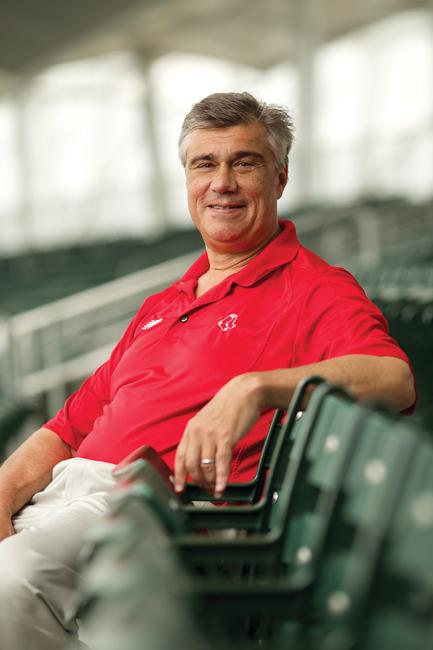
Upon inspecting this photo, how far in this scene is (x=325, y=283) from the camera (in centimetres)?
210

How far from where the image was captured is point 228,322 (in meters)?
2.15

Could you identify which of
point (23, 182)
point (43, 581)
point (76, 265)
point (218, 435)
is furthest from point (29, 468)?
point (23, 182)

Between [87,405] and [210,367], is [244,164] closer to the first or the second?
[210,367]

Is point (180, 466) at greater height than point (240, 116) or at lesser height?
lesser

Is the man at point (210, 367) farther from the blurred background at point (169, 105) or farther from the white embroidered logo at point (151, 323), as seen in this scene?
the blurred background at point (169, 105)

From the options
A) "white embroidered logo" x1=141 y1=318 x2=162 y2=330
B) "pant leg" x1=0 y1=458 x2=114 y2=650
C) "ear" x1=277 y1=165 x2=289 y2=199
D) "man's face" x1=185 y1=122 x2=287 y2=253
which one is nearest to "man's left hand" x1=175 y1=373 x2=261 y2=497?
"pant leg" x1=0 y1=458 x2=114 y2=650

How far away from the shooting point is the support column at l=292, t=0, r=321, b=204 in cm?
1331

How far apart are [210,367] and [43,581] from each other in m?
0.58

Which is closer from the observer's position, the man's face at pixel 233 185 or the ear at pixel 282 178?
the man's face at pixel 233 185

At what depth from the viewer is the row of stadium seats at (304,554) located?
3.39 feet

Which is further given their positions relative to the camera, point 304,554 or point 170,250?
point 170,250

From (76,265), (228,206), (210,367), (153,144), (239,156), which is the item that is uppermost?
(239,156)

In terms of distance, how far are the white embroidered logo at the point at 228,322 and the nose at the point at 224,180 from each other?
1.19 ft

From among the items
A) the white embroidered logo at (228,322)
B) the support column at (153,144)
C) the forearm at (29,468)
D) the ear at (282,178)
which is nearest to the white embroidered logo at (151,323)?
the white embroidered logo at (228,322)
